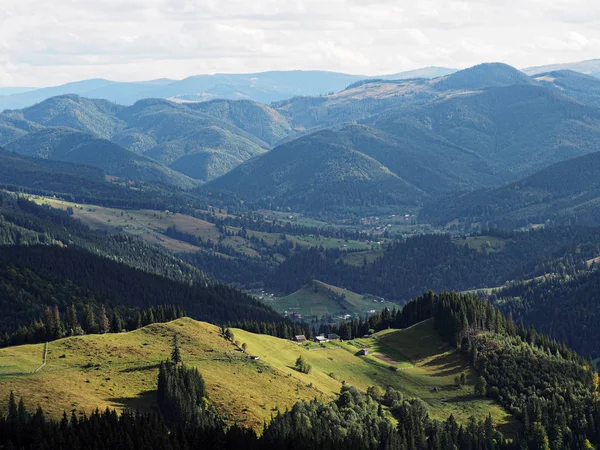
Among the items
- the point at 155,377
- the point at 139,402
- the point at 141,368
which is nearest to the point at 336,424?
the point at 155,377

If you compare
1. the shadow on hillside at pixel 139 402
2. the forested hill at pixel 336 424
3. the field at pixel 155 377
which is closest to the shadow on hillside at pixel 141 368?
the field at pixel 155 377

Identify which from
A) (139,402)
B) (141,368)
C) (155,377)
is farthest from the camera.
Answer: (141,368)

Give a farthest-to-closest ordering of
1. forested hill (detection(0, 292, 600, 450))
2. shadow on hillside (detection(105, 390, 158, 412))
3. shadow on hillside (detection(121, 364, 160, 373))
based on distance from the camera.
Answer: shadow on hillside (detection(121, 364, 160, 373)), shadow on hillside (detection(105, 390, 158, 412)), forested hill (detection(0, 292, 600, 450))

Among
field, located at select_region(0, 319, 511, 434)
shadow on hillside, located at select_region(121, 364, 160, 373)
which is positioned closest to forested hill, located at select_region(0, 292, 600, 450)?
field, located at select_region(0, 319, 511, 434)

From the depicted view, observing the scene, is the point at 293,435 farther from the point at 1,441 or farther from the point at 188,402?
the point at 1,441

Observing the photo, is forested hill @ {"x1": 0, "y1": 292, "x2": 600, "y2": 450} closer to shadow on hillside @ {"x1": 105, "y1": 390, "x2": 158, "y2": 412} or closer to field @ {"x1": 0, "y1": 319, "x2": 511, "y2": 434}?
shadow on hillside @ {"x1": 105, "y1": 390, "x2": 158, "y2": 412}

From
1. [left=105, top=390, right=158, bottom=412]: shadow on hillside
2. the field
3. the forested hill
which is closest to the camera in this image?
the forested hill

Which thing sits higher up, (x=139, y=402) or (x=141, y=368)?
(x=141, y=368)

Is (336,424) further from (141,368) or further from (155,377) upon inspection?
(141,368)

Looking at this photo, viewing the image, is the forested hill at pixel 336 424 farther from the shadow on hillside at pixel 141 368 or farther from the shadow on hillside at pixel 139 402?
the shadow on hillside at pixel 141 368

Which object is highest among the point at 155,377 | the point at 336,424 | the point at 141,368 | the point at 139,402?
the point at 141,368

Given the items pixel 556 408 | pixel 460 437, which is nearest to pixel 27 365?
pixel 460 437
